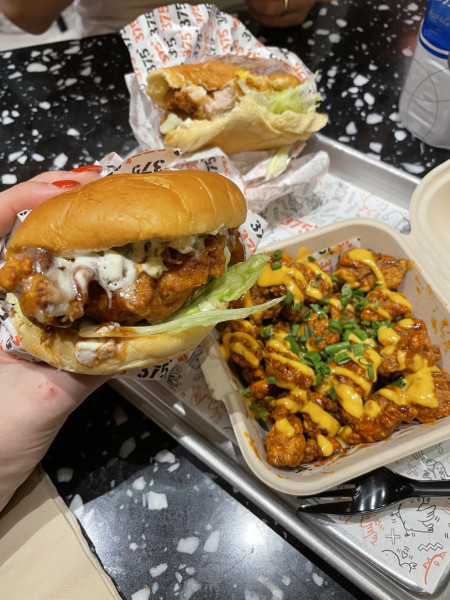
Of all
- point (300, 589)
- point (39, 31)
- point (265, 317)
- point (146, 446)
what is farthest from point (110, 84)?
point (300, 589)

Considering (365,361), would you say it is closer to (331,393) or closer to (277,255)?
(331,393)

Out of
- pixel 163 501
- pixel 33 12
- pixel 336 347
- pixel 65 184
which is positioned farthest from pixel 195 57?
pixel 163 501

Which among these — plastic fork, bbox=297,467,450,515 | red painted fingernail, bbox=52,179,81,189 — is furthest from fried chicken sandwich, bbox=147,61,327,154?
plastic fork, bbox=297,467,450,515

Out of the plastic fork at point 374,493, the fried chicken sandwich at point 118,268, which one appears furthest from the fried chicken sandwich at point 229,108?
the plastic fork at point 374,493

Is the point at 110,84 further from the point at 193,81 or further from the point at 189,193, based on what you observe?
the point at 189,193

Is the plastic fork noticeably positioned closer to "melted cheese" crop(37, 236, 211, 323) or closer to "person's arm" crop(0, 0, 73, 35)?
"melted cheese" crop(37, 236, 211, 323)

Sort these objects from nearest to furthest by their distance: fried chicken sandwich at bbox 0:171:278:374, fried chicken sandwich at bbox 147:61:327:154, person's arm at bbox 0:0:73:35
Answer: fried chicken sandwich at bbox 0:171:278:374, fried chicken sandwich at bbox 147:61:327:154, person's arm at bbox 0:0:73:35

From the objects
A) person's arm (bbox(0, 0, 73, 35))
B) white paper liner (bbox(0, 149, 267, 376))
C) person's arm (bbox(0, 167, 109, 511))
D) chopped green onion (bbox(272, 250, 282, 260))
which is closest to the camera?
person's arm (bbox(0, 167, 109, 511))
